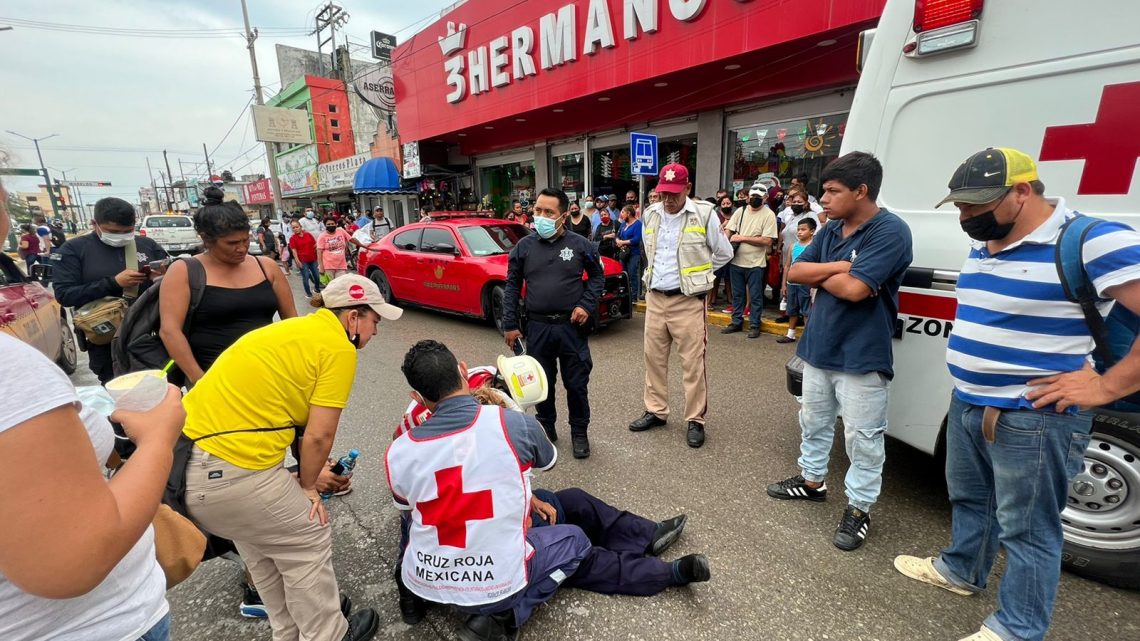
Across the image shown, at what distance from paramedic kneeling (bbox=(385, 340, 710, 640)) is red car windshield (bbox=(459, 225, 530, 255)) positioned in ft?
17.3

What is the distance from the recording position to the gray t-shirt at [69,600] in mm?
701

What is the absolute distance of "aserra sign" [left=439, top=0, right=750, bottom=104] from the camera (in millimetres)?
8125

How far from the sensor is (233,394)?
1.65 meters

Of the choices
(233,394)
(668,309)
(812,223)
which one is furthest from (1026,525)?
(812,223)

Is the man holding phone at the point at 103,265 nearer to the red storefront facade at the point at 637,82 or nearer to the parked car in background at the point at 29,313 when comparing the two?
the parked car in background at the point at 29,313

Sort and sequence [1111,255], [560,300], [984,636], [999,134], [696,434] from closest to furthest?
1. [1111,255]
2. [984,636]
3. [999,134]
4. [560,300]
5. [696,434]

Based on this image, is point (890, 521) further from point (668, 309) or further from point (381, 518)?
point (381, 518)

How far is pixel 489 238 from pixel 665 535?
565cm

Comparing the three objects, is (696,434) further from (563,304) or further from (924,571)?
Answer: (924,571)

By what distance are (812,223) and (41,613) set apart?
6244mm

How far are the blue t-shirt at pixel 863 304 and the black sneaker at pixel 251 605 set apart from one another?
288 centimetres

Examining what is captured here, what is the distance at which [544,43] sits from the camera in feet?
32.5

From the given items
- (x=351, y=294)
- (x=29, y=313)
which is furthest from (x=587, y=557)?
(x=29, y=313)

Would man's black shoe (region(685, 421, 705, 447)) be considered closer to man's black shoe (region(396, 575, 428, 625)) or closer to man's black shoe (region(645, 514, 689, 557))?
man's black shoe (region(645, 514, 689, 557))
